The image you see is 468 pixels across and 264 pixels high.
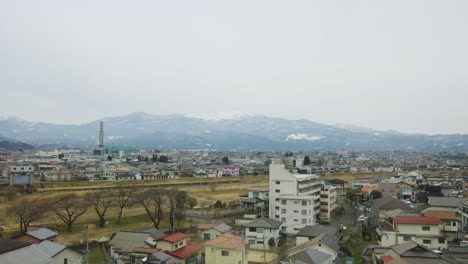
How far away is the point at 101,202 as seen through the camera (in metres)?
27.7

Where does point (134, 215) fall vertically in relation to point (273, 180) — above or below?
below

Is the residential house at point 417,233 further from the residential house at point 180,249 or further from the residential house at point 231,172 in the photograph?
the residential house at point 231,172

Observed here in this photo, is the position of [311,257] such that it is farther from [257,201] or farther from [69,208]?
[69,208]

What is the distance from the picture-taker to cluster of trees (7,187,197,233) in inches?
867

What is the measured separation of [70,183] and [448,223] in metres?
37.0

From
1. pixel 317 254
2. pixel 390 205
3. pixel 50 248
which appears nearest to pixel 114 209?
pixel 50 248

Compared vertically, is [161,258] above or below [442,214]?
below

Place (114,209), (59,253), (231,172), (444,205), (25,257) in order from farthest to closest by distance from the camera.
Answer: (231,172) → (114,209) → (444,205) → (59,253) → (25,257)

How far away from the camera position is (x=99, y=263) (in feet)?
52.0

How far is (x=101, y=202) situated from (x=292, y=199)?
1393 centimetres

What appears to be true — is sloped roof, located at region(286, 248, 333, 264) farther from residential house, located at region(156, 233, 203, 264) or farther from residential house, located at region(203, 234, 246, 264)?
residential house, located at region(156, 233, 203, 264)

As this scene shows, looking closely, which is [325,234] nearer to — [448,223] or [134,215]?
[448,223]

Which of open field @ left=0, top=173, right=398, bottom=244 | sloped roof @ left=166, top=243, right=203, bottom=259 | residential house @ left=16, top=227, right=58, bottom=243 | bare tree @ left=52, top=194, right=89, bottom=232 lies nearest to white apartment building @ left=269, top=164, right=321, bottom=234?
open field @ left=0, top=173, right=398, bottom=244

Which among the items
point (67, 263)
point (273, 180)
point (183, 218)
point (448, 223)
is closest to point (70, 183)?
point (183, 218)
